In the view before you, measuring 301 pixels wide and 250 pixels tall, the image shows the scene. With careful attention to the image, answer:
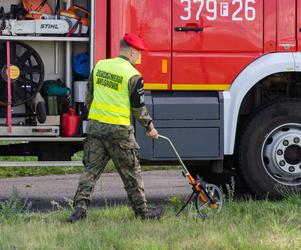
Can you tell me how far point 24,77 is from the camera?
817cm

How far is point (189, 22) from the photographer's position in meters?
8.17

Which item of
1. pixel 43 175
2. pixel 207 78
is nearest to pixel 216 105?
pixel 207 78

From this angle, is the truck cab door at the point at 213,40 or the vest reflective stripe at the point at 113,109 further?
the truck cab door at the point at 213,40

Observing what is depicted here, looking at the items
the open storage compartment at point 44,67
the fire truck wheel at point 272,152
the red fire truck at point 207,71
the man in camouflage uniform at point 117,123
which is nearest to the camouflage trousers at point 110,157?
the man in camouflage uniform at point 117,123

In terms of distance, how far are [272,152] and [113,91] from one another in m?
2.14

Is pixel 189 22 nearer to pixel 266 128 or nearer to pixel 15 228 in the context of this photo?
pixel 266 128

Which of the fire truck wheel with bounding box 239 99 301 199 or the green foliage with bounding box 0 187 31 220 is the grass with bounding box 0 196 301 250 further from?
the fire truck wheel with bounding box 239 99 301 199

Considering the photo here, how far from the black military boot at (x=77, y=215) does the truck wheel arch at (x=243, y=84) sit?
73.0 inches

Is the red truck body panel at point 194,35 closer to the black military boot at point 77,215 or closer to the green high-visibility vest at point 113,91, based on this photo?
the green high-visibility vest at point 113,91

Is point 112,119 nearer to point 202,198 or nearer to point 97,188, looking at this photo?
point 202,198

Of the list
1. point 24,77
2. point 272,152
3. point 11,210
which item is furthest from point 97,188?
point 11,210

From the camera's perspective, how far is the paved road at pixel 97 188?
9.72m

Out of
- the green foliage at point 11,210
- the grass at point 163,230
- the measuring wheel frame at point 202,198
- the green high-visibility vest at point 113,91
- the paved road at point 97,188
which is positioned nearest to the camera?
the grass at point 163,230

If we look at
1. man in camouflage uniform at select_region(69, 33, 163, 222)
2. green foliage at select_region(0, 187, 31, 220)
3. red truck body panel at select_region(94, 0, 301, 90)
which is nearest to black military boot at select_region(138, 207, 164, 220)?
man in camouflage uniform at select_region(69, 33, 163, 222)
